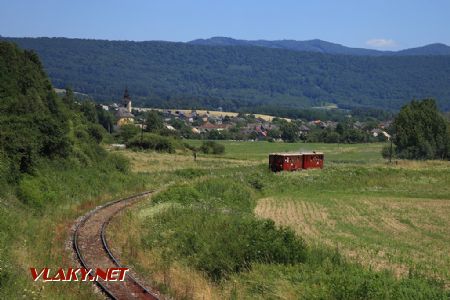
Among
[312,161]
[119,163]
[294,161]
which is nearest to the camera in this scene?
[119,163]

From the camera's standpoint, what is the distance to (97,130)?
315 feet

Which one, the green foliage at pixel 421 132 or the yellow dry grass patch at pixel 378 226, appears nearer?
the yellow dry grass patch at pixel 378 226

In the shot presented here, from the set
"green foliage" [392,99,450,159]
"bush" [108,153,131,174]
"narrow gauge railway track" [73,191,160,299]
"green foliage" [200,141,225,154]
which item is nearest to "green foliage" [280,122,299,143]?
"green foliage" [200,141,225,154]

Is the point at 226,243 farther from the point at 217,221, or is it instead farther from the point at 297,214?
the point at 297,214

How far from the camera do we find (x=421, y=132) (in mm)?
96562

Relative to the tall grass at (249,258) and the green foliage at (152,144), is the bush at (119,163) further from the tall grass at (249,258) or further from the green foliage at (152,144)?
the green foliage at (152,144)

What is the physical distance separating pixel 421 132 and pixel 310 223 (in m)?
66.7

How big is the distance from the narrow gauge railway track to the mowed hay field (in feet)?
1.99

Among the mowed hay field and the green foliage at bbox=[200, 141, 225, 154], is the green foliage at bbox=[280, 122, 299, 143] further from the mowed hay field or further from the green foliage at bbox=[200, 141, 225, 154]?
the mowed hay field

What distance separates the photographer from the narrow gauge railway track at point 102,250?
57.3 feet

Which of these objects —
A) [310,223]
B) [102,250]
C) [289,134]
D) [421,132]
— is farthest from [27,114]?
[289,134]

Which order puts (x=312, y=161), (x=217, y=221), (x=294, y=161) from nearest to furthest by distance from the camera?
1. (x=217, y=221)
2. (x=294, y=161)
3. (x=312, y=161)

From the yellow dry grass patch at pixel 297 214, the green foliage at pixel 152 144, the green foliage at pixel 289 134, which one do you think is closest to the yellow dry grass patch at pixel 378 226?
the yellow dry grass patch at pixel 297 214

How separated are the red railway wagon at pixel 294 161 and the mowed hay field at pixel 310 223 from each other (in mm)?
2532
